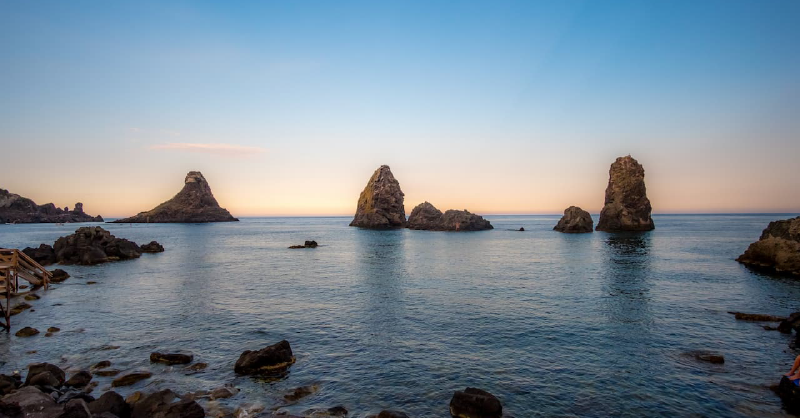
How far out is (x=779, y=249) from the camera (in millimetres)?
47688

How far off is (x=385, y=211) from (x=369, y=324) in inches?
6168

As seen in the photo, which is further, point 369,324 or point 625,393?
A: point 369,324

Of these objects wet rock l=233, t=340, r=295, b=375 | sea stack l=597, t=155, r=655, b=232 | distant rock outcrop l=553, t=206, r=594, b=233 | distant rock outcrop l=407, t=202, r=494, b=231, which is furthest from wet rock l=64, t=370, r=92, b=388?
distant rock outcrop l=407, t=202, r=494, b=231

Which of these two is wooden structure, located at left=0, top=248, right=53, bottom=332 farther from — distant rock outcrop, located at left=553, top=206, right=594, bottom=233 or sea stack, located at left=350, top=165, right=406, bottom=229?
sea stack, located at left=350, top=165, right=406, bottom=229

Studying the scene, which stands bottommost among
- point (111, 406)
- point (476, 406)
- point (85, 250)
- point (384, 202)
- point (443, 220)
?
point (476, 406)

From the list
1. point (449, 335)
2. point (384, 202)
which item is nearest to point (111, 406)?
point (449, 335)

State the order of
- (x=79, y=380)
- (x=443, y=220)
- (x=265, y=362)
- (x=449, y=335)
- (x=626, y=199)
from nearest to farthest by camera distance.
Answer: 1. (x=79, y=380)
2. (x=265, y=362)
3. (x=449, y=335)
4. (x=626, y=199)
5. (x=443, y=220)

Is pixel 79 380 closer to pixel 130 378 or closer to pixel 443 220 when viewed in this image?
pixel 130 378

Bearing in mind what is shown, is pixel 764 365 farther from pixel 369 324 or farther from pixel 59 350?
pixel 59 350

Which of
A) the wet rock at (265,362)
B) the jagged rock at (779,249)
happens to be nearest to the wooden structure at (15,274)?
the wet rock at (265,362)

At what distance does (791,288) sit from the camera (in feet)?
123

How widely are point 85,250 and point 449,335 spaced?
64.6m

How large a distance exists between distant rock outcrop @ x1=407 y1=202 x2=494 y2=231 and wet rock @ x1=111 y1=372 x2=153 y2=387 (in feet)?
479

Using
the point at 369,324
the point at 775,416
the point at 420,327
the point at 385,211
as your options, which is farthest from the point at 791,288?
the point at 385,211
